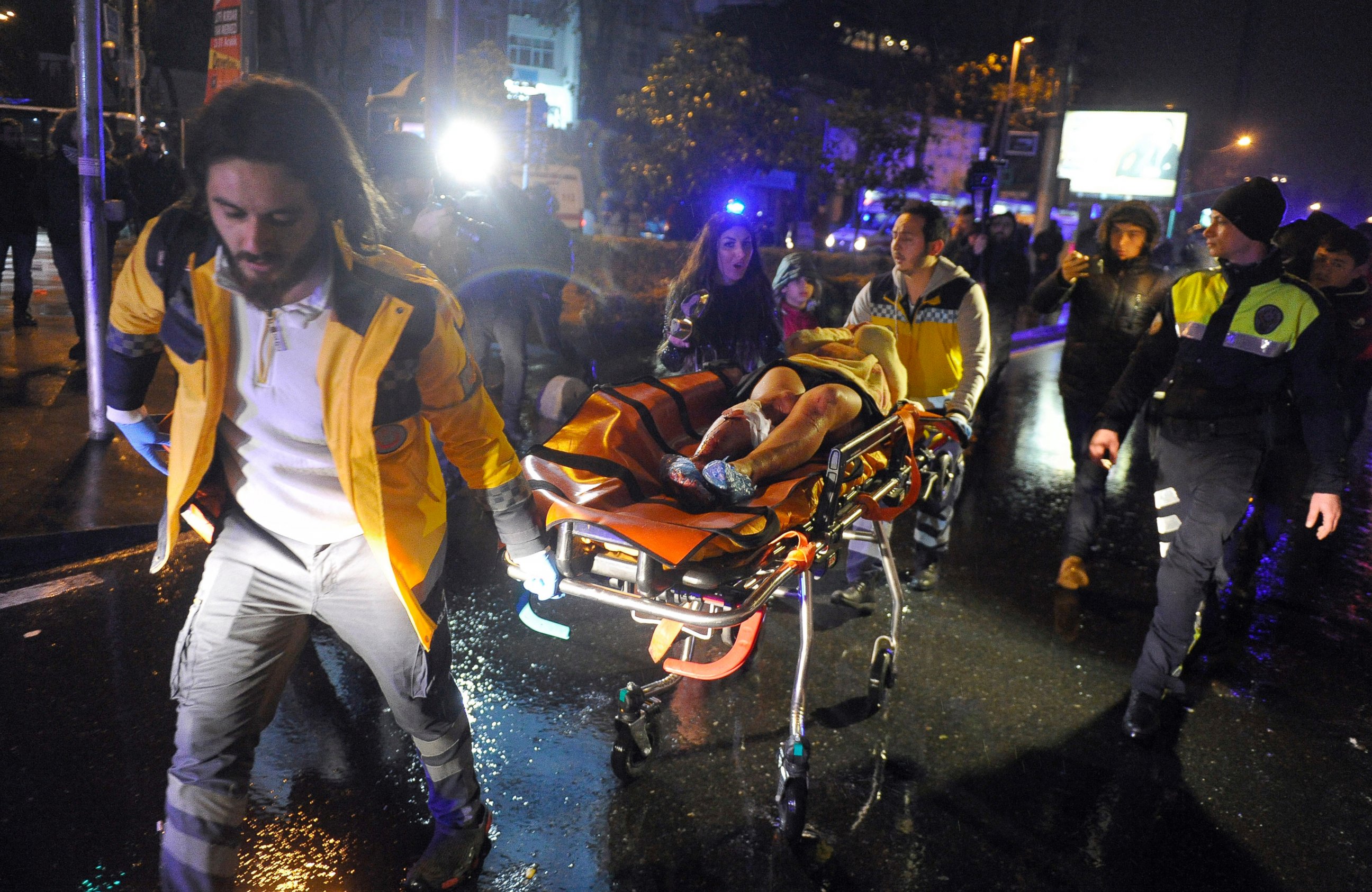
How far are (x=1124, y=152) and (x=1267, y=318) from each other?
1116 inches

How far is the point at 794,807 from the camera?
108 inches

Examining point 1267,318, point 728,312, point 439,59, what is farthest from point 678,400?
point 439,59

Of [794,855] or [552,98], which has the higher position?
[552,98]

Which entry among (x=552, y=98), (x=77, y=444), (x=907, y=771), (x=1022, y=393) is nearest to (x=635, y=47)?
(x=552, y=98)

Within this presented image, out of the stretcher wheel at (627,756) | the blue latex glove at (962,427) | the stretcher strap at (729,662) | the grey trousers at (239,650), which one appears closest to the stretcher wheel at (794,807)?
the stretcher strap at (729,662)

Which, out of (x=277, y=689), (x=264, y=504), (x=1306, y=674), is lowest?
(x=1306, y=674)

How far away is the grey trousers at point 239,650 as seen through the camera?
205 cm

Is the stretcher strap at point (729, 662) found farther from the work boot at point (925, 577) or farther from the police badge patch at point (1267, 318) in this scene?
the police badge patch at point (1267, 318)

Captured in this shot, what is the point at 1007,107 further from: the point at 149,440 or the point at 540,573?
the point at 149,440

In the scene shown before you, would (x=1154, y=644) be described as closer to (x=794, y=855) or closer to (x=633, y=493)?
(x=794, y=855)

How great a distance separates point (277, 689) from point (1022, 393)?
10.3 metres

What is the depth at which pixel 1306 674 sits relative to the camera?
427 centimetres

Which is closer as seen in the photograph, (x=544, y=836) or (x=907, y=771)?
(x=544, y=836)

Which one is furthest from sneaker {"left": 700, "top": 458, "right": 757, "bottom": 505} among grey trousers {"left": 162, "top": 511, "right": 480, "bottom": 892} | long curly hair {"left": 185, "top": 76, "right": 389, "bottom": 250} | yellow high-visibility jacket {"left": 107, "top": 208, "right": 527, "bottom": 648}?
long curly hair {"left": 185, "top": 76, "right": 389, "bottom": 250}
